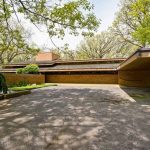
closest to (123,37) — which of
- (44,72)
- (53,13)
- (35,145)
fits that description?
(44,72)

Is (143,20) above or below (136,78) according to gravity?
above

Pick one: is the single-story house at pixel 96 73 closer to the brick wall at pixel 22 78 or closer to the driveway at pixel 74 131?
the brick wall at pixel 22 78

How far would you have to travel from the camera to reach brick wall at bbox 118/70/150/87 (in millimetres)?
23031

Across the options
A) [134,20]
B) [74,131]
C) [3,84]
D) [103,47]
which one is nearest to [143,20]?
[134,20]

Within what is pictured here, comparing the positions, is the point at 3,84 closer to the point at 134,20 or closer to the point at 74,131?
the point at 74,131

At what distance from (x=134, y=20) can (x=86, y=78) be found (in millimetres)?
12024

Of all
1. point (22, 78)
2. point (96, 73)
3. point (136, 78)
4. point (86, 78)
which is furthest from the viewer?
point (86, 78)

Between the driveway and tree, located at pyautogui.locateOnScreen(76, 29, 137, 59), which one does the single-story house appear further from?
the driveway

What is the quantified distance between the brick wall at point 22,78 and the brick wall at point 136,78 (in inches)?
477

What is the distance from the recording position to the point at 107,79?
90.0 ft

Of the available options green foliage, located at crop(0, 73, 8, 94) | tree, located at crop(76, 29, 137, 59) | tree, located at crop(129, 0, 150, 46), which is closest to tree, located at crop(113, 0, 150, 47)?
tree, located at crop(129, 0, 150, 46)

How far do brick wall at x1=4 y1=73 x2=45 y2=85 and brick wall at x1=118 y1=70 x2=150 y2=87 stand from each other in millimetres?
12119

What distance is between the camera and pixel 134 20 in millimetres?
29422

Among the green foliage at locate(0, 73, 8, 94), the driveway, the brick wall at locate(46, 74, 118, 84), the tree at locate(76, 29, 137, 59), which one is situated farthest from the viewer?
the tree at locate(76, 29, 137, 59)
